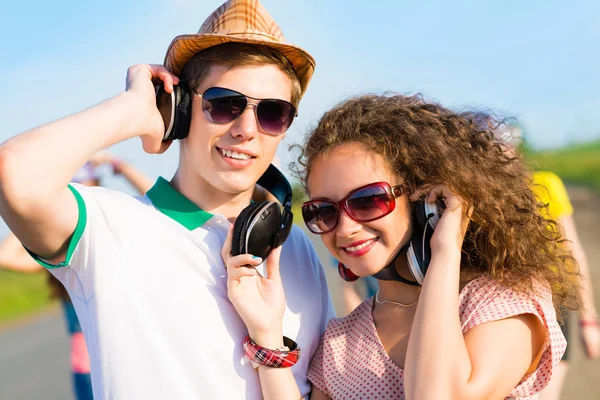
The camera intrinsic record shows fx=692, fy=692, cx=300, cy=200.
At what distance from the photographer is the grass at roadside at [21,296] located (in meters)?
18.7

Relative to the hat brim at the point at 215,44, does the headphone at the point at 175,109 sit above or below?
below

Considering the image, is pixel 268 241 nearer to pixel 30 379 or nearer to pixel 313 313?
pixel 313 313

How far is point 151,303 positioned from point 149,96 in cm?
73

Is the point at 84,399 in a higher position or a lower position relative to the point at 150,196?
lower

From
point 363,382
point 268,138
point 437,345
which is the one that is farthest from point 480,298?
point 268,138

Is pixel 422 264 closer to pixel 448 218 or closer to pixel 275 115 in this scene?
pixel 448 218

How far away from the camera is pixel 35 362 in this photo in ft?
37.3

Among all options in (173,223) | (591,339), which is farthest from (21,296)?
(173,223)

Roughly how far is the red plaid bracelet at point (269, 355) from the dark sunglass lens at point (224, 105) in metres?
0.82

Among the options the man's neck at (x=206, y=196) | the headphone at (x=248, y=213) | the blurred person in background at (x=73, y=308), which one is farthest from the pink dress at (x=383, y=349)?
the blurred person in background at (x=73, y=308)

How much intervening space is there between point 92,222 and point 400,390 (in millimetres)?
1198

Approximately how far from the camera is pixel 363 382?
2.48m

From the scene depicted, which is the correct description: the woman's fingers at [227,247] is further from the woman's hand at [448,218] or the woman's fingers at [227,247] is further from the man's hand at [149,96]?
the woman's hand at [448,218]

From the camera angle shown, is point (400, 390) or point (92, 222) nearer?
point (92, 222)
